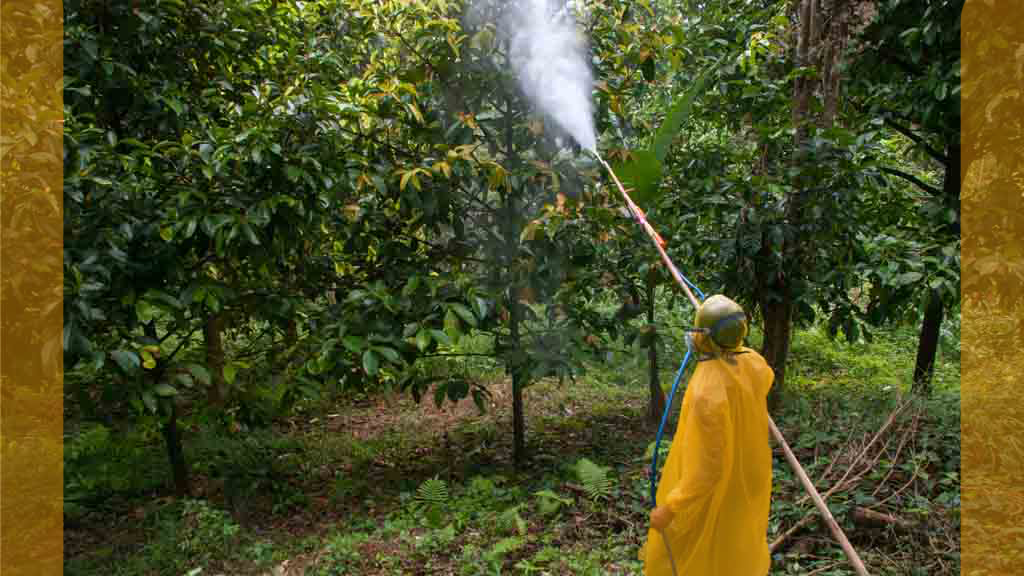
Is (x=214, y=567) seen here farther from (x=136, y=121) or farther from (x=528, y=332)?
(x=136, y=121)

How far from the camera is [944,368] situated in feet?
27.0

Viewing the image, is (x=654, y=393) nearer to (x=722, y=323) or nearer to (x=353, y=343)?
(x=353, y=343)

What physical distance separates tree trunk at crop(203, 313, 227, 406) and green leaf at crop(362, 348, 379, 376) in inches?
54.1

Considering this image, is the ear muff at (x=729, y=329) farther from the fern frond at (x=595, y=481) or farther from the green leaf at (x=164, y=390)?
the green leaf at (x=164, y=390)

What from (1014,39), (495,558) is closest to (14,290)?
(495,558)

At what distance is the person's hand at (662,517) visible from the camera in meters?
2.35

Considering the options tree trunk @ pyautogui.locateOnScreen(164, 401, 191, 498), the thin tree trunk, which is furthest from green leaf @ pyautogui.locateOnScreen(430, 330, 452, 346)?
the thin tree trunk

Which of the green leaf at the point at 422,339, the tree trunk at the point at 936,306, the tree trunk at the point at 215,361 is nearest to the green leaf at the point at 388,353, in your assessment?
the green leaf at the point at 422,339

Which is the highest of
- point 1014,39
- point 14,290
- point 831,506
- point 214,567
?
point 1014,39

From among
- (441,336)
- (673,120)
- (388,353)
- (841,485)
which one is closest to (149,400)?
(388,353)

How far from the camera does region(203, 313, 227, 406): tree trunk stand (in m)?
4.57

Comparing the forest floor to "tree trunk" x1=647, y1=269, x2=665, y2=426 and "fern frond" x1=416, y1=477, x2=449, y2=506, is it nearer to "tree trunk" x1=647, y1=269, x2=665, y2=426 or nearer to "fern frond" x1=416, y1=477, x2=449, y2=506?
"fern frond" x1=416, y1=477, x2=449, y2=506

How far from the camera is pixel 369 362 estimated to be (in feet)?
12.2

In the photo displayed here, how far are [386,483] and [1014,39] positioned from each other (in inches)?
213
